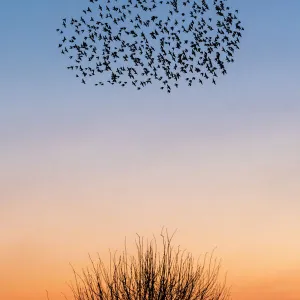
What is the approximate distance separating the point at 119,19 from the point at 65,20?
1.84 m

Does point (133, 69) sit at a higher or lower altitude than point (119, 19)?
lower

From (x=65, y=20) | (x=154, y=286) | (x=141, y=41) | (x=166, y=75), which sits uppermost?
(x=65, y=20)

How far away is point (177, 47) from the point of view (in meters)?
20.0

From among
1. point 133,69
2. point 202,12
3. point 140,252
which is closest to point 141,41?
point 133,69

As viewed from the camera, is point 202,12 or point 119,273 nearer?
point 202,12

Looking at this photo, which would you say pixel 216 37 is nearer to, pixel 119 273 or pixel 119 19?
pixel 119 19

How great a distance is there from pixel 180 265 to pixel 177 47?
12792 millimetres

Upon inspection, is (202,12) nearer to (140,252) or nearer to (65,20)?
(65,20)

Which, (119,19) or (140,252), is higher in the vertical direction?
(119,19)

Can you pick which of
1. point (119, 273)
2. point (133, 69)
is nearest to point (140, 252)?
point (119, 273)

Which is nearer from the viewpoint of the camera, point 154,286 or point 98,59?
point 98,59

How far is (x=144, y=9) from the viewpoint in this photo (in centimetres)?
2020

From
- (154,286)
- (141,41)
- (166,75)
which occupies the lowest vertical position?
(154,286)

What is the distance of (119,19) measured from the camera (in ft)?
66.7
